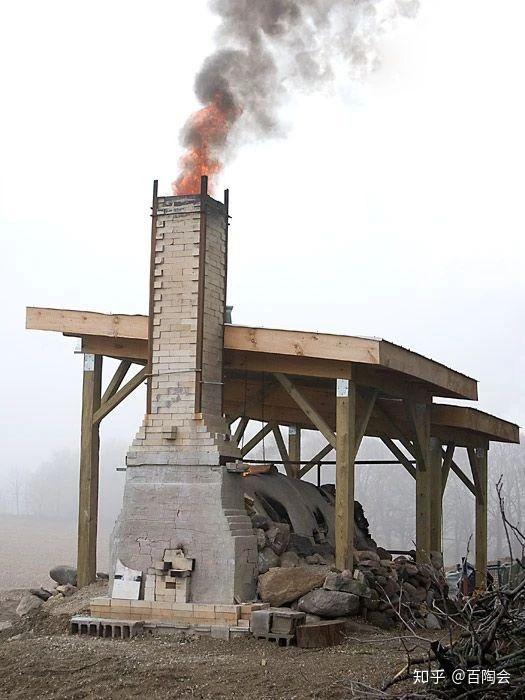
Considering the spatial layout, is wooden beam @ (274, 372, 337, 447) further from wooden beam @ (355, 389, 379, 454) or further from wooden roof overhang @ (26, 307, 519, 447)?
wooden beam @ (355, 389, 379, 454)

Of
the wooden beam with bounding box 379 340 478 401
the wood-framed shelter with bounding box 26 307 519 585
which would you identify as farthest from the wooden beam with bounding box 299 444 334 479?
the wooden beam with bounding box 379 340 478 401

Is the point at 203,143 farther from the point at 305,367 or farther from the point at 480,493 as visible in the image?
the point at 480,493

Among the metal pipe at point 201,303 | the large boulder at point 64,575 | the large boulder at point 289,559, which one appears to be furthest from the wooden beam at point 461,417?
the large boulder at point 64,575

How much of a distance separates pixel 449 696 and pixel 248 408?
1263 cm

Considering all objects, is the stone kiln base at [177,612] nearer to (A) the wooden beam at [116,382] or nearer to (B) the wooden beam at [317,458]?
(A) the wooden beam at [116,382]

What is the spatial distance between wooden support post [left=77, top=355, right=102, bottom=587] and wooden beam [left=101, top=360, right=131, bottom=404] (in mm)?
175

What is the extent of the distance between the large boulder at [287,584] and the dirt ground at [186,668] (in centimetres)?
85

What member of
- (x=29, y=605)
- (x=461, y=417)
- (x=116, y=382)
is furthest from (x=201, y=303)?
(x=461, y=417)

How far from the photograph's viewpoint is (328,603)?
13219 millimetres

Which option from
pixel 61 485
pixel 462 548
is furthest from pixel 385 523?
pixel 61 485

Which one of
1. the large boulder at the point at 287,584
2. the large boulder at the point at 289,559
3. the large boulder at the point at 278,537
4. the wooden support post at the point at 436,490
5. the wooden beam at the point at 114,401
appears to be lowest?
the large boulder at the point at 287,584

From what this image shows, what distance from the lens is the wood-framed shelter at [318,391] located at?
14.4 m

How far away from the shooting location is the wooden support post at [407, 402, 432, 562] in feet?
56.1

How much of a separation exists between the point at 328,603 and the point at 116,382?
5276mm
